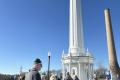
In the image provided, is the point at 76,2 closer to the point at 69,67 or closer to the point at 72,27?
the point at 72,27

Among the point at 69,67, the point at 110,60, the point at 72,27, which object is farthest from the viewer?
the point at 72,27

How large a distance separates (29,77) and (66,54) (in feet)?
155

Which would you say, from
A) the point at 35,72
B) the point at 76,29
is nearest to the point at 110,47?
the point at 76,29

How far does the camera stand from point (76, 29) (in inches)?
2173

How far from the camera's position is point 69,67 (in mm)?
51688

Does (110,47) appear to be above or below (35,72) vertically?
above

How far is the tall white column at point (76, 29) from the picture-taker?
54.2 metres

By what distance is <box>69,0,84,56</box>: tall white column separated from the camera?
5425 centimetres

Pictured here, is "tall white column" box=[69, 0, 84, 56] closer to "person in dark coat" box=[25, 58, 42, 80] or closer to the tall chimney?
the tall chimney

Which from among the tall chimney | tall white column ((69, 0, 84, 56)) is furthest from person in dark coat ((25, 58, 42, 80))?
tall white column ((69, 0, 84, 56))

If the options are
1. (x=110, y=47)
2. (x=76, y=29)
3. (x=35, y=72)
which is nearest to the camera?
(x=35, y=72)

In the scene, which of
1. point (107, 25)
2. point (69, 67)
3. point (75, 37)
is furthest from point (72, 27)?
point (107, 25)

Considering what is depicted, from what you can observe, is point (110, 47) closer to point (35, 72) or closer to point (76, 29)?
point (76, 29)

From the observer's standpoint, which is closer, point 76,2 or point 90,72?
point 90,72
